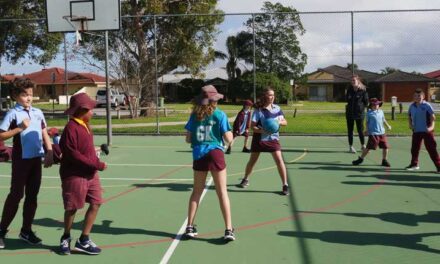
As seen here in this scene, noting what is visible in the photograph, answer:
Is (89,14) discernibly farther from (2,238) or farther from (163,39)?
(163,39)

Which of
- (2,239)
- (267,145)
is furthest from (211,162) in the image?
(267,145)

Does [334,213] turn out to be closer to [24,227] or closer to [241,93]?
[24,227]

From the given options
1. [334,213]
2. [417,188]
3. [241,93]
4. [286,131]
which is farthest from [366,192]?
[241,93]

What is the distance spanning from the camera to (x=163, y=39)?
1103 inches

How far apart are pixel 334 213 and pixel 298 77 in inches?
1521

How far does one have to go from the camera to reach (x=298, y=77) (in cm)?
4456

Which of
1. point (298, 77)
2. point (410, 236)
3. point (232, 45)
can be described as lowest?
point (410, 236)

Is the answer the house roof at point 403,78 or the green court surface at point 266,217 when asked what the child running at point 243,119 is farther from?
the house roof at point 403,78

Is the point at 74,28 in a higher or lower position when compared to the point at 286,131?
higher

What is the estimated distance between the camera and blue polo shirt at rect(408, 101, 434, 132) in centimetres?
984

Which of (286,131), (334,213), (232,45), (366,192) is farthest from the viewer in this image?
(232,45)

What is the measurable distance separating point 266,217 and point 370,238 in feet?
4.73

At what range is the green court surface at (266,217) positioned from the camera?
204 inches

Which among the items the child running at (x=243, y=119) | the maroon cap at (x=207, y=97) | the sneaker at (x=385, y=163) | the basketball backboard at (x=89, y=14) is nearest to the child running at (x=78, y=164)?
the maroon cap at (x=207, y=97)
